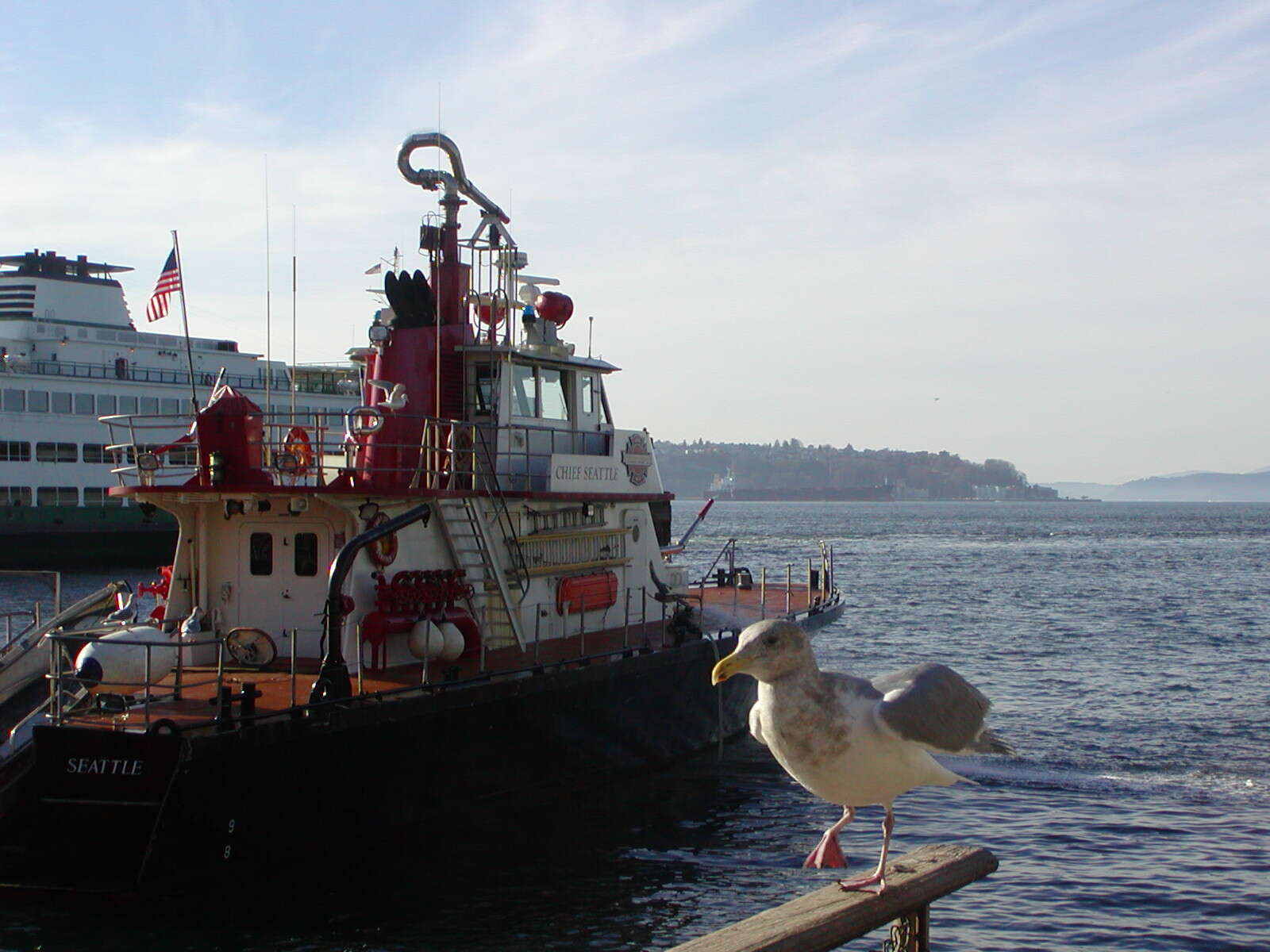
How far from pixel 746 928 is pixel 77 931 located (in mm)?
8554

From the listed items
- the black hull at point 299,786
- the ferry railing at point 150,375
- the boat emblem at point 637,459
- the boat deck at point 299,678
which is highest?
the ferry railing at point 150,375

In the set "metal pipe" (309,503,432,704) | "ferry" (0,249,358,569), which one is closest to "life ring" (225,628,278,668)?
"metal pipe" (309,503,432,704)

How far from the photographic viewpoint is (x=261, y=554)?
14.8m

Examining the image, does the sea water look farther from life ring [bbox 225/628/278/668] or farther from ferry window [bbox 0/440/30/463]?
ferry window [bbox 0/440/30/463]

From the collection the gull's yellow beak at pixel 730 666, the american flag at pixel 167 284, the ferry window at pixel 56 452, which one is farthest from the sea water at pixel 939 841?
the ferry window at pixel 56 452

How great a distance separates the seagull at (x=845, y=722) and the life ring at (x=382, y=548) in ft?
30.6

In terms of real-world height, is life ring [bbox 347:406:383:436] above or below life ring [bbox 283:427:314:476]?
above

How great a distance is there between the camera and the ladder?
15.3 meters

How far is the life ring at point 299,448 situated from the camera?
46.0ft

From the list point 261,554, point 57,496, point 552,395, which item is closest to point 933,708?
point 261,554

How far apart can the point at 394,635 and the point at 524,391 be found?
4.27 meters

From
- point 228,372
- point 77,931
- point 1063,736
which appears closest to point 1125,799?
point 1063,736

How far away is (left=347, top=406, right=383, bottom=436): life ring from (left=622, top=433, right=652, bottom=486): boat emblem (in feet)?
15.9

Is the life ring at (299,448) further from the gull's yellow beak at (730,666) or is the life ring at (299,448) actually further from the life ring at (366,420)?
the gull's yellow beak at (730,666)
